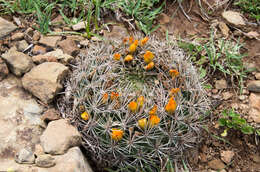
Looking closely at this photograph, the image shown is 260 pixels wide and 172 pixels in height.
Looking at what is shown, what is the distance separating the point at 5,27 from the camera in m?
3.40

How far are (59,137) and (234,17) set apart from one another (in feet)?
9.74

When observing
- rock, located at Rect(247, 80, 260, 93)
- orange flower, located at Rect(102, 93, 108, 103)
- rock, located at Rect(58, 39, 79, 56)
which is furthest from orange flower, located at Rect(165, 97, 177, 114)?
rock, located at Rect(247, 80, 260, 93)

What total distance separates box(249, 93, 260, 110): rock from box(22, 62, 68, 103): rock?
2152 millimetres

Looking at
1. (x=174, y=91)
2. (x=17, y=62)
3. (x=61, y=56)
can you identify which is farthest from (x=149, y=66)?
(x=17, y=62)

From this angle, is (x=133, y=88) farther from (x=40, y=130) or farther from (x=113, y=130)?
(x=40, y=130)

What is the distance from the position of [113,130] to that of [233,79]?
2.01 metres

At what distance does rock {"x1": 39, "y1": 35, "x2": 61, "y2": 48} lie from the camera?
3.52 m

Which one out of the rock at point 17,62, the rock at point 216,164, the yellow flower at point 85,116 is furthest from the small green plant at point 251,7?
the rock at point 17,62

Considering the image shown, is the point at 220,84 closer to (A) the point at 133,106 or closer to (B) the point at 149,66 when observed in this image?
(B) the point at 149,66

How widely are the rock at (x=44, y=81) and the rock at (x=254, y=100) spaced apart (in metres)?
2.15

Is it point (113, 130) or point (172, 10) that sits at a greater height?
point (172, 10)

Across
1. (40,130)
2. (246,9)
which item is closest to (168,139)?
(40,130)

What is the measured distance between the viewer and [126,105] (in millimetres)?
2480

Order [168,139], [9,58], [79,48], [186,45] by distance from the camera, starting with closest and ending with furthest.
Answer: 1. [168,139]
2. [9,58]
3. [79,48]
4. [186,45]
